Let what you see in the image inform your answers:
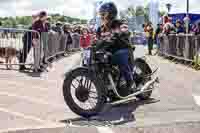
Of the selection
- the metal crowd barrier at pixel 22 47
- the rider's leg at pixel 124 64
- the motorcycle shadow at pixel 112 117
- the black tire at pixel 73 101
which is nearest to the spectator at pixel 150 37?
the metal crowd barrier at pixel 22 47

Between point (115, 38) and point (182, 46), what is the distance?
10.2 m

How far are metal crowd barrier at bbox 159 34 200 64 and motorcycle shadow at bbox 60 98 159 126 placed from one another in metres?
7.71

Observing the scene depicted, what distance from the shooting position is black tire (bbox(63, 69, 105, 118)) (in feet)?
23.9

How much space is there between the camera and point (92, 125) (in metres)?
6.79

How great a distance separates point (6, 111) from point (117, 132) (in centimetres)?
212

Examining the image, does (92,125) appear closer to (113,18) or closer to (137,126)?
(137,126)

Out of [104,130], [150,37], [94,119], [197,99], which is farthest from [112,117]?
[150,37]

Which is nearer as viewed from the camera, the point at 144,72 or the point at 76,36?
the point at 144,72

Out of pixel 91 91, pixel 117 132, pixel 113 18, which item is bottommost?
pixel 117 132

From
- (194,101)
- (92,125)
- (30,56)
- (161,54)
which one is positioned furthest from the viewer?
(161,54)

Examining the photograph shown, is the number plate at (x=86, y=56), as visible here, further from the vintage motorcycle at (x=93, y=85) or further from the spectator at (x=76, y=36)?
the spectator at (x=76, y=36)

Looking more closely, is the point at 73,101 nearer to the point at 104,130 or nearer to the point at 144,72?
the point at 104,130

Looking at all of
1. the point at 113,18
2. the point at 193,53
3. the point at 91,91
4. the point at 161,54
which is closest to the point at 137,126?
the point at 91,91

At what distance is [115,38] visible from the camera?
26.0 ft
